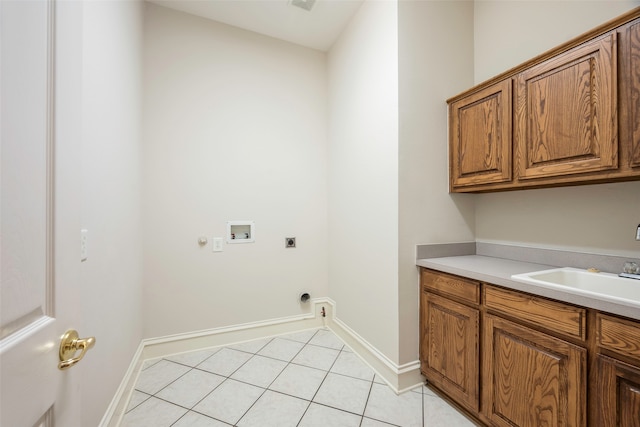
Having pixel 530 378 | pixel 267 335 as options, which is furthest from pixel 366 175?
pixel 267 335

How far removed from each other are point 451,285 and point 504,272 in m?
0.29

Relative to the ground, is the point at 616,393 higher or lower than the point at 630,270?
lower

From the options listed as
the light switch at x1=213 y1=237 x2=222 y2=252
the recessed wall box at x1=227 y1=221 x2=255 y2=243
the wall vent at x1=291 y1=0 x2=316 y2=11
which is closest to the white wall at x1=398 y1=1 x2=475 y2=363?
the wall vent at x1=291 y1=0 x2=316 y2=11

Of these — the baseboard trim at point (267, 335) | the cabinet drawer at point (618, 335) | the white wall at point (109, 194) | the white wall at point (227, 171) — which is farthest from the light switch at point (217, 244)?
the cabinet drawer at point (618, 335)

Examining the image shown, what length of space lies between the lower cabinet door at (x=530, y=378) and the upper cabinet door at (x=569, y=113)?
86 cm

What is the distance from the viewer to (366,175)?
2160mm

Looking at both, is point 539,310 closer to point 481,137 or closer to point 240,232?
point 481,137

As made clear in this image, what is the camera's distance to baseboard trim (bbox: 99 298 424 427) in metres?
1.71

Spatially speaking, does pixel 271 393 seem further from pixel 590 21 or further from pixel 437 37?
pixel 590 21

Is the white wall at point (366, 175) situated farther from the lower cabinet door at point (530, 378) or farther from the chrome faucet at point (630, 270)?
the chrome faucet at point (630, 270)

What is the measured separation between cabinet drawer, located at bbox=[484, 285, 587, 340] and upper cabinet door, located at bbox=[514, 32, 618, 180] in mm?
684

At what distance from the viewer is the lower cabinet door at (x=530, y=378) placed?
108cm

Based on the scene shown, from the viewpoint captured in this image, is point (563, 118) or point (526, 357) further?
point (563, 118)

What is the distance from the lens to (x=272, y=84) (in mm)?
2625
